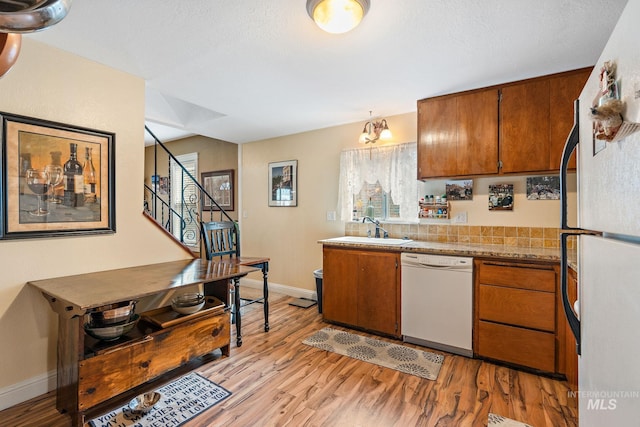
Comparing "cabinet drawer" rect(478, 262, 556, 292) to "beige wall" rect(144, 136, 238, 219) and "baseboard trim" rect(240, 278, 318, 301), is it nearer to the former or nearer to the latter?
"baseboard trim" rect(240, 278, 318, 301)

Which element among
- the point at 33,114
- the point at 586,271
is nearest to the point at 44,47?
the point at 33,114

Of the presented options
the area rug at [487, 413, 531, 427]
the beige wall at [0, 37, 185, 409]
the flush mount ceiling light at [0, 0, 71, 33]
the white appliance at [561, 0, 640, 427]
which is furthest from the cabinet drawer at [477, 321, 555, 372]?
the flush mount ceiling light at [0, 0, 71, 33]

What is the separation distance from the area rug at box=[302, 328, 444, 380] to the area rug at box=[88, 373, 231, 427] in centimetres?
97

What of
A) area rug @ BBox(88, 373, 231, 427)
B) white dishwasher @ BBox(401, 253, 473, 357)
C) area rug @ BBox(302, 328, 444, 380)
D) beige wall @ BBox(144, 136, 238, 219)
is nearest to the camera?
area rug @ BBox(88, 373, 231, 427)

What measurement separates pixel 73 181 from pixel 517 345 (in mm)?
3516

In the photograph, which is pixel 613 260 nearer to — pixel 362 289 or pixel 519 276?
pixel 519 276

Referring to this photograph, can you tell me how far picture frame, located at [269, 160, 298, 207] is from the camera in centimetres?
425

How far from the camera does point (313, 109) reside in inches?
129

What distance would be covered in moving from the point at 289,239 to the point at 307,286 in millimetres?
710

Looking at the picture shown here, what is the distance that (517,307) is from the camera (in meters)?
2.31

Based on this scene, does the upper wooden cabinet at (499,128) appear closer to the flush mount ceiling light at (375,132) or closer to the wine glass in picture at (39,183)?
the flush mount ceiling light at (375,132)

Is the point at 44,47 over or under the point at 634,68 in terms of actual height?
over

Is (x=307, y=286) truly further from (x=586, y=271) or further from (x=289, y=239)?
(x=586, y=271)

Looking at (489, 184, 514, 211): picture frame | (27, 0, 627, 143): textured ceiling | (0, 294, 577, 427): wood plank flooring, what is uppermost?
(27, 0, 627, 143): textured ceiling
